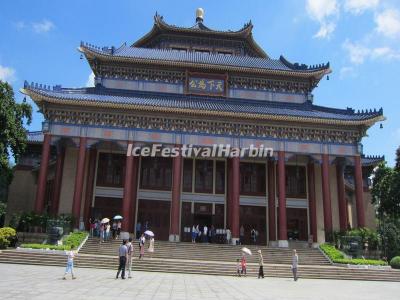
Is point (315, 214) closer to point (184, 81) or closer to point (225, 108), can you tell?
point (225, 108)

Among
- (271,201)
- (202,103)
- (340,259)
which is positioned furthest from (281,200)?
(202,103)

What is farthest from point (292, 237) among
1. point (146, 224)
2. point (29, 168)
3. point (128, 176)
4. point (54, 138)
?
point (29, 168)

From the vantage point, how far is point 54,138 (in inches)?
1090

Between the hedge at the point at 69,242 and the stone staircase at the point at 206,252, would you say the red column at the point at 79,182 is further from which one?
the stone staircase at the point at 206,252

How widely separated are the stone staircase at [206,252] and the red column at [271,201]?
4.39 meters

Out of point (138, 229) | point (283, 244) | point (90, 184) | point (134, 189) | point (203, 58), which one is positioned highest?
point (203, 58)

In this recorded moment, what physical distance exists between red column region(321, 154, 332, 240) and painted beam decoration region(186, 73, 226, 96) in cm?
923

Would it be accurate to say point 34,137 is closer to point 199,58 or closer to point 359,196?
point 199,58

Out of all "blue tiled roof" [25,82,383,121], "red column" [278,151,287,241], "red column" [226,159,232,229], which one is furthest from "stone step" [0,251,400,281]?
"blue tiled roof" [25,82,383,121]

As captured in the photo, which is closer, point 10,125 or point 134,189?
point 10,125

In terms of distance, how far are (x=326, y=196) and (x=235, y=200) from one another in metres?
6.45

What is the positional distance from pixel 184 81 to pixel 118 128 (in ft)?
22.9

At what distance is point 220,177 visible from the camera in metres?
31.2

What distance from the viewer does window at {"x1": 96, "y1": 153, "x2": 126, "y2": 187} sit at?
3005 centimetres
